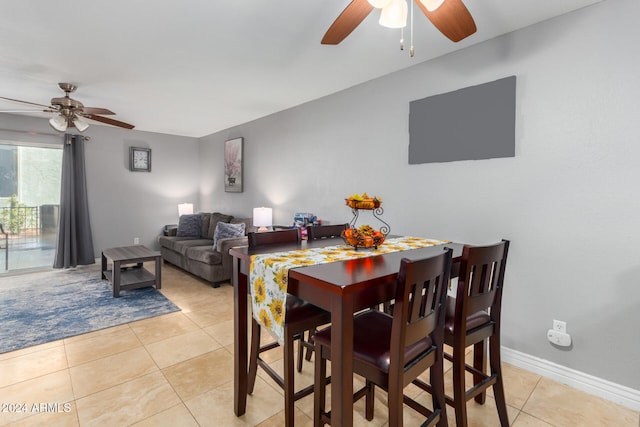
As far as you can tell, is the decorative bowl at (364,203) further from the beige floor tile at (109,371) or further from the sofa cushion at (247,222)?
the sofa cushion at (247,222)

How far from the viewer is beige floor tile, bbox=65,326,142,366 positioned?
2.38 m

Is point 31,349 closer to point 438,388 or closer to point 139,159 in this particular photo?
point 438,388

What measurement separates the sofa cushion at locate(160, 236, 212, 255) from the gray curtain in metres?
1.13

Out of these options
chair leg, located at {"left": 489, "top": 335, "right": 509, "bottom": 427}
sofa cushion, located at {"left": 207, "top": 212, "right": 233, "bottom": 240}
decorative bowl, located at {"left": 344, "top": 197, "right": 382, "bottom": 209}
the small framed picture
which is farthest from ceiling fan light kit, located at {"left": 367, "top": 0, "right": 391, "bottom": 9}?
the small framed picture

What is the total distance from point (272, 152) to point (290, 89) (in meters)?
1.24

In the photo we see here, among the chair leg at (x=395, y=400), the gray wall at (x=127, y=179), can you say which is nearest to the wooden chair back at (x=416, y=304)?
the chair leg at (x=395, y=400)

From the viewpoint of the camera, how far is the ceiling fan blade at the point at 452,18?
1.44 m

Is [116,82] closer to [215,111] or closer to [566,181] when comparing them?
[215,111]

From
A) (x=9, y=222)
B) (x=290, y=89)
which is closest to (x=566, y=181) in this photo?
(x=290, y=89)

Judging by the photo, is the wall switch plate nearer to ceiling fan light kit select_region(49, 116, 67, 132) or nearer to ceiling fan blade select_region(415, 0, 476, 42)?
ceiling fan blade select_region(415, 0, 476, 42)

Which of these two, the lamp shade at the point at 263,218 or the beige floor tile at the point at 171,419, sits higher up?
the lamp shade at the point at 263,218

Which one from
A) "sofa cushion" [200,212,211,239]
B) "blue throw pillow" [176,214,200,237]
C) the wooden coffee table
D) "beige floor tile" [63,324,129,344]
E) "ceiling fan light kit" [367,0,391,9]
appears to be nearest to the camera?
"ceiling fan light kit" [367,0,391,9]

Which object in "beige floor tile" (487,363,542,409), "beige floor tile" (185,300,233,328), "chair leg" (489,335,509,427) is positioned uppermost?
"chair leg" (489,335,509,427)

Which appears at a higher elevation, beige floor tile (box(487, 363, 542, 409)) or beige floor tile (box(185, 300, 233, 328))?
beige floor tile (box(185, 300, 233, 328))
